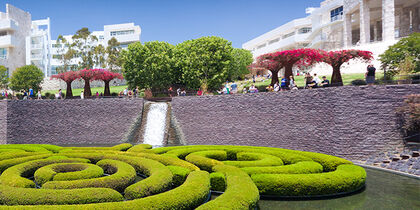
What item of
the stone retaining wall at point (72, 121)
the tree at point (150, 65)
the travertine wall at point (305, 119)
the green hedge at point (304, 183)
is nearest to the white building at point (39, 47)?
the tree at point (150, 65)

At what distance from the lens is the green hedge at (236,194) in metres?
8.37

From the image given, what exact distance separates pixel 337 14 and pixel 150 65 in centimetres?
3344

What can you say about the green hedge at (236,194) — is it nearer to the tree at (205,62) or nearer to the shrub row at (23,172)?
the shrub row at (23,172)

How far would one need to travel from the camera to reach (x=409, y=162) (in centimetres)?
1630

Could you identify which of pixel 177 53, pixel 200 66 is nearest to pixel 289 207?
pixel 200 66

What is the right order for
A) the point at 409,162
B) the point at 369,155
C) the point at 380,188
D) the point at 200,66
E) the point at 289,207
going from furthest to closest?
1. the point at 200,66
2. the point at 369,155
3. the point at 409,162
4. the point at 380,188
5. the point at 289,207

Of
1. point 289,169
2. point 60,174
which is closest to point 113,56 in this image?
point 60,174

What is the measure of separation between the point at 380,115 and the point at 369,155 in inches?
93.3

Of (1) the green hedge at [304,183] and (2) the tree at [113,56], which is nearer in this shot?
(1) the green hedge at [304,183]

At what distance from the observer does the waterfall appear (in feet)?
94.4

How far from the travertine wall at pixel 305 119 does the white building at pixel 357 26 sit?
64.1 feet

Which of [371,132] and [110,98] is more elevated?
[110,98]

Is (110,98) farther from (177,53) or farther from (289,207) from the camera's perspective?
(289,207)

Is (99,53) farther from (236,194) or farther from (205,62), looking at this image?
(236,194)
